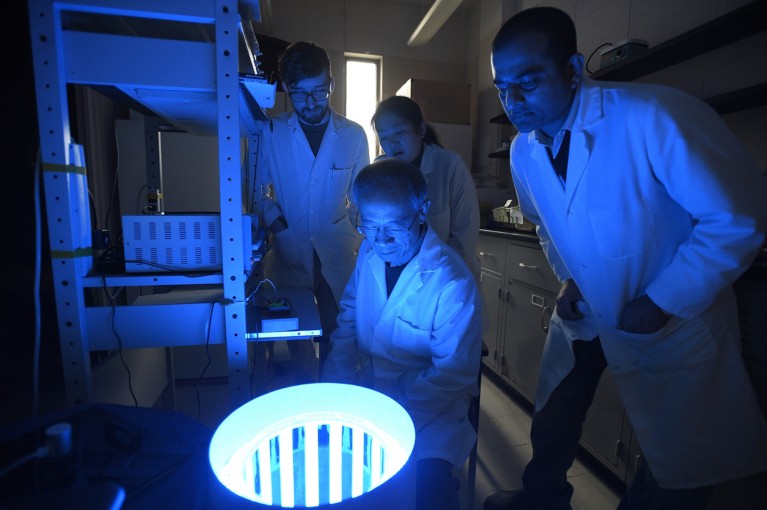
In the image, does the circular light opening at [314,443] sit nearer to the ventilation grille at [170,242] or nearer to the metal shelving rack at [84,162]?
the metal shelving rack at [84,162]

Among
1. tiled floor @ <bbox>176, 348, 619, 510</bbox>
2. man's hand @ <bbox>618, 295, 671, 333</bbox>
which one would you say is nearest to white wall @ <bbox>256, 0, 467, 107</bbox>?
tiled floor @ <bbox>176, 348, 619, 510</bbox>

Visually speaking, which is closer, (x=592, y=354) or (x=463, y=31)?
(x=592, y=354)

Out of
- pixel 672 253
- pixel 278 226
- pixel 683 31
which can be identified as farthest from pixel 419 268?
pixel 683 31

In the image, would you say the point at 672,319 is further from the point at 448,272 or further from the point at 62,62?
the point at 62,62

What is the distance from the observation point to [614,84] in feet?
3.11

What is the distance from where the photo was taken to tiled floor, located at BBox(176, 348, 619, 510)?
1444 mm

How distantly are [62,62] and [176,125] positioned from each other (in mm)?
703

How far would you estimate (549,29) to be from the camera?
86 centimetres

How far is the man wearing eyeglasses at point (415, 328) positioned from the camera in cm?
86

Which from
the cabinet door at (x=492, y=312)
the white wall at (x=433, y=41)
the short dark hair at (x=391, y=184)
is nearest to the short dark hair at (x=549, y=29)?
the short dark hair at (x=391, y=184)

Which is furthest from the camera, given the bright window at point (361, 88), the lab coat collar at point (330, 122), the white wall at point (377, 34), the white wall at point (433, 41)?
the bright window at point (361, 88)

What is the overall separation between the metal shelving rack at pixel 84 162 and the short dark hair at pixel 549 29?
1.94 feet

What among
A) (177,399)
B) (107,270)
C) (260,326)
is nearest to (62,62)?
(107,270)

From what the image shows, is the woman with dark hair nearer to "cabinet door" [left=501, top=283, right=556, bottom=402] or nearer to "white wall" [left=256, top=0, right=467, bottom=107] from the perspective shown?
"cabinet door" [left=501, top=283, right=556, bottom=402]
